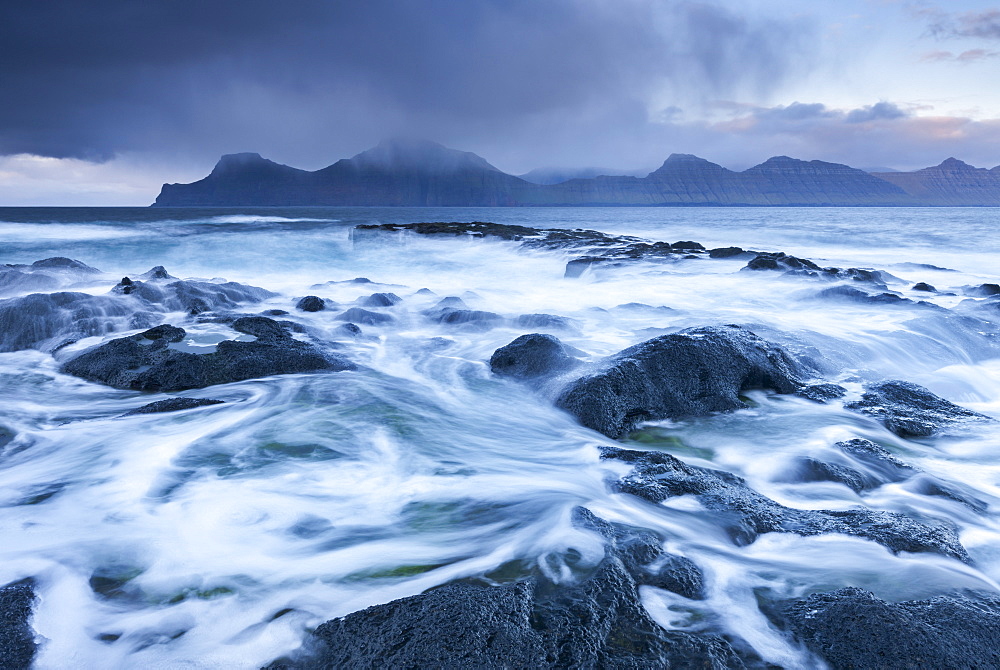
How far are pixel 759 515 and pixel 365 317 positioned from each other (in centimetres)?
735

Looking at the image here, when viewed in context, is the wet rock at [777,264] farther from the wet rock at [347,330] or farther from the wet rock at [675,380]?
the wet rock at [347,330]

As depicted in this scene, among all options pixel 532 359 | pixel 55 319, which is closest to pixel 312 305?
pixel 55 319

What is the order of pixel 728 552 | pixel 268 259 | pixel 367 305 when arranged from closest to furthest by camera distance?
pixel 728 552, pixel 367 305, pixel 268 259

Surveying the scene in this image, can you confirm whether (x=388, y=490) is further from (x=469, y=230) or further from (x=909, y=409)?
(x=469, y=230)

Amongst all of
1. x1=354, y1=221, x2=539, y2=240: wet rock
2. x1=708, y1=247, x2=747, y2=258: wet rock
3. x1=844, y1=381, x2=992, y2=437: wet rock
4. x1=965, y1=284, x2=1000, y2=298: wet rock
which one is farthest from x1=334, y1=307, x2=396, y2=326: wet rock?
x1=354, y1=221, x2=539, y2=240: wet rock

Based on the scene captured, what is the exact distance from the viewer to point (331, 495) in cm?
391

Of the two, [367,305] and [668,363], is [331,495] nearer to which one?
[668,363]

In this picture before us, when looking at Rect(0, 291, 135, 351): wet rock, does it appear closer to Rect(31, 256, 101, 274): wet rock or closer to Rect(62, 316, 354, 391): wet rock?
Rect(62, 316, 354, 391): wet rock

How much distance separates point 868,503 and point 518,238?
22161 mm

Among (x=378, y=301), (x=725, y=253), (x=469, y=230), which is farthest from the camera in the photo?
(x=469, y=230)

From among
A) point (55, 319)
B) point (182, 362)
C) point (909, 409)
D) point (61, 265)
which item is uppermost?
point (61, 265)

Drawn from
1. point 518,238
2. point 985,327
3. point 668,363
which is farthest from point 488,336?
point 518,238

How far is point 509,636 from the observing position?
2.14 m

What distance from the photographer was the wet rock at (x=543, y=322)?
898cm
